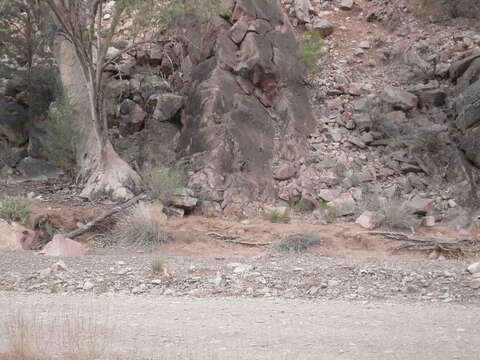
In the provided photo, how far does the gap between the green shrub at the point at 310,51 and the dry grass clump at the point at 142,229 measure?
6436mm

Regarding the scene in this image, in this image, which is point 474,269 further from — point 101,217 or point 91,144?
point 91,144

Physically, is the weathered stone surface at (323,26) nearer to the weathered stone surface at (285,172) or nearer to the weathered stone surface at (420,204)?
the weathered stone surface at (285,172)

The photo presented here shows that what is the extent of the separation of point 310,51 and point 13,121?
785 cm

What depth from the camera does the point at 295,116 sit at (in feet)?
50.6

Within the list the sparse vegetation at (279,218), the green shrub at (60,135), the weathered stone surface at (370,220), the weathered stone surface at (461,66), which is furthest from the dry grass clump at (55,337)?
the weathered stone surface at (461,66)

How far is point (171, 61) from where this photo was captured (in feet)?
Result: 51.3

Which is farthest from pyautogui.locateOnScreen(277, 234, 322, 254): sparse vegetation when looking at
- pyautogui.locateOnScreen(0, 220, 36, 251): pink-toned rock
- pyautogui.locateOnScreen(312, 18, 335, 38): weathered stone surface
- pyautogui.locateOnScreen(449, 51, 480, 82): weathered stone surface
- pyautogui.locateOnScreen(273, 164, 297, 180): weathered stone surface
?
pyautogui.locateOnScreen(312, 18, 335, 38): weathered stone surface

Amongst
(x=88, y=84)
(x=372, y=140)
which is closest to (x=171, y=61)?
(x=88, y=84)

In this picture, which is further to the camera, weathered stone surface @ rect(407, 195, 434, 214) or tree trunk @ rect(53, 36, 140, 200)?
tree trunk @ rect(53, 36, 140, 200)

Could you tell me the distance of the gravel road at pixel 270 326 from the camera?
5246 millimetres

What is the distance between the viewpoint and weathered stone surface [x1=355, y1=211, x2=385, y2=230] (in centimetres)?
1235

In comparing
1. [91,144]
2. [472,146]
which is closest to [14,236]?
[91,144]

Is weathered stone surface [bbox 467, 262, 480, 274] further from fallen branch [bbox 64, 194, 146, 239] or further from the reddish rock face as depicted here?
fallen branch [bbox 64, 194, 146, 239]

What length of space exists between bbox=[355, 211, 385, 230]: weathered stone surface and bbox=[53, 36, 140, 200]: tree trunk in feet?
15.2
